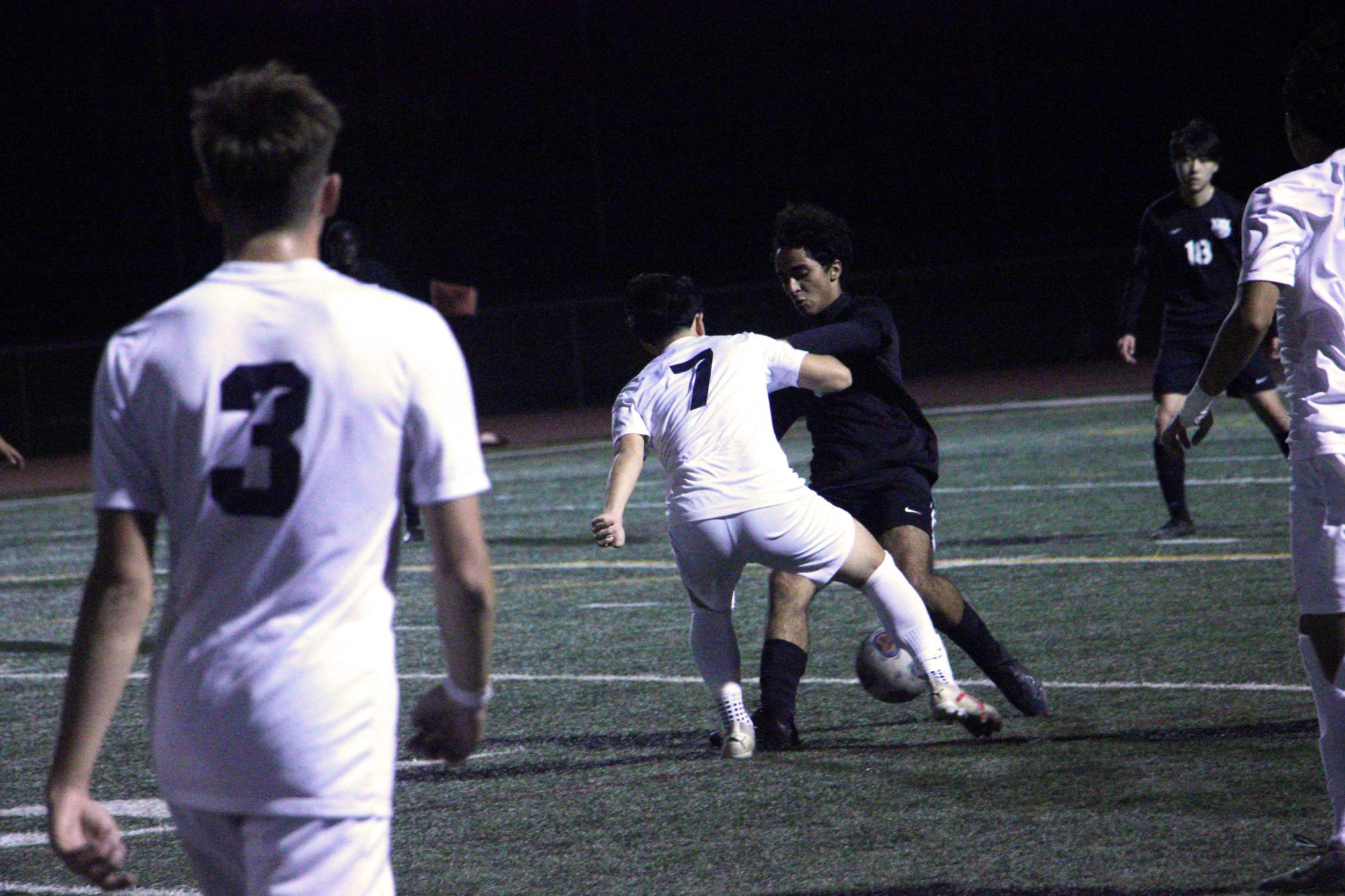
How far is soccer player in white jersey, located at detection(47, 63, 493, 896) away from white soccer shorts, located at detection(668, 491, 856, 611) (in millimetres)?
3336

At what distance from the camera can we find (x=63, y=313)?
89.0ft

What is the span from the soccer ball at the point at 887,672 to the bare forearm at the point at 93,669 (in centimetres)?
424

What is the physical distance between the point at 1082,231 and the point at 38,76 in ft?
54.0

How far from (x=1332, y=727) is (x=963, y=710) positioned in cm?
173

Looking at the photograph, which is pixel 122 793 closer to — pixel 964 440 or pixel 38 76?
Result: pixel 964 440

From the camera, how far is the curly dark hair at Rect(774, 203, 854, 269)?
20.8ft

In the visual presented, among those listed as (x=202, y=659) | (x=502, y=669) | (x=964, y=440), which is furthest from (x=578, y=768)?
(x=964, y=440)

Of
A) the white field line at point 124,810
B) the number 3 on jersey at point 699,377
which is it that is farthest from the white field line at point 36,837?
the number 3 on jersey at point 699,377

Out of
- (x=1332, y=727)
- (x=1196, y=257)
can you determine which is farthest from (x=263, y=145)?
(x=1196, y=257)

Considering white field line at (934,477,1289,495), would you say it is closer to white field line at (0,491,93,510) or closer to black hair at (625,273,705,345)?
black hair at (625,273,705,345)

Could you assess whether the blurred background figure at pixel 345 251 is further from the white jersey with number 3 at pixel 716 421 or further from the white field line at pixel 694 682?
the white jersey with number 3 at pixel 716 421

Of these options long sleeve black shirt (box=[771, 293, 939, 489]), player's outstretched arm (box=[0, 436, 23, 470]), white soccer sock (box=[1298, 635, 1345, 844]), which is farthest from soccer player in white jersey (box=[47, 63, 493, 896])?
player's outstretched arm (box=[0, 436, 23, 470])

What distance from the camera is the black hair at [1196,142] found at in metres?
10.1

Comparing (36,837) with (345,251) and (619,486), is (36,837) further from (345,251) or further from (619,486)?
(345,251)
